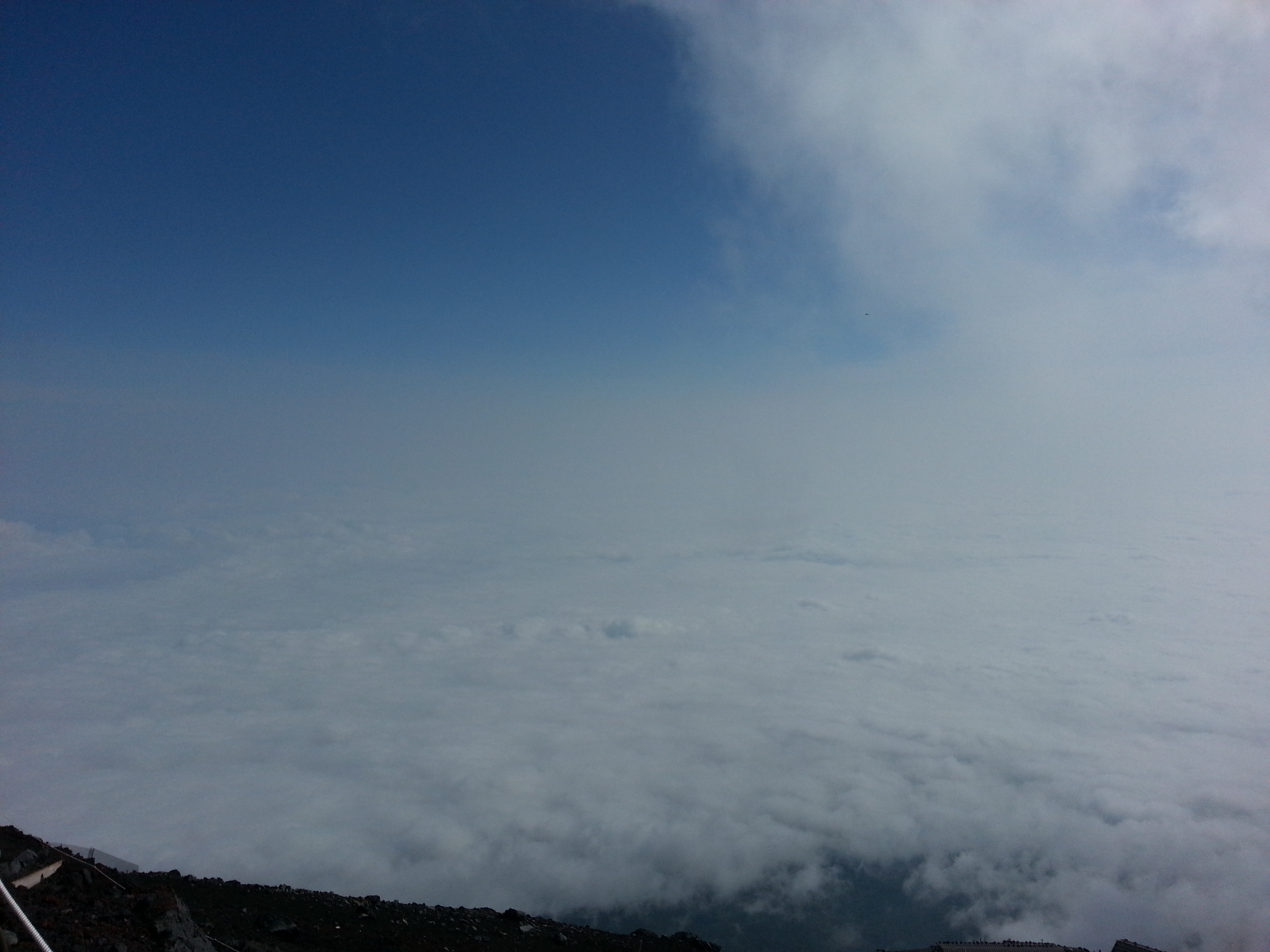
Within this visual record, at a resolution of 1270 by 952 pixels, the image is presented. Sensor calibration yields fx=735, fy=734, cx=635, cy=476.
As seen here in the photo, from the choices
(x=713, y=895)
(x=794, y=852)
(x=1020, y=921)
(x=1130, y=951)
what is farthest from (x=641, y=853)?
(x=1130, y=951)

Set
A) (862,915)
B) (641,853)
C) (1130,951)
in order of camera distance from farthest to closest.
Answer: (641,853) → (862,915) → (1130,951)

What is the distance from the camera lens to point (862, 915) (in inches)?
3027

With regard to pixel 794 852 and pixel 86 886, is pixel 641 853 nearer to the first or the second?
pixel 794 852

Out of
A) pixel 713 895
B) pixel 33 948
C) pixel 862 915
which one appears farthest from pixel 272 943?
pixel 862 915

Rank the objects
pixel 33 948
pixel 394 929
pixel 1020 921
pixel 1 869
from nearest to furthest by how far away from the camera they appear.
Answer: pixel 33 948 → pixel 1 869 → pixel 394 929 → pixel 1020 921

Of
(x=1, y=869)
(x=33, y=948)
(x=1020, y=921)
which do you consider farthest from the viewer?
(x=1020, y=921)

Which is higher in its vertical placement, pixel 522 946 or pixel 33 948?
pixel 33 948

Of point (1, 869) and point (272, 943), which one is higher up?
point (1, 869)

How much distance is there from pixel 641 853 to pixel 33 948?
246 ft

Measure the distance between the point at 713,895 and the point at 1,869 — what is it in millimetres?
70856

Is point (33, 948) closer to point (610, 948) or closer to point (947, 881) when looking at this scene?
point (610, 948)

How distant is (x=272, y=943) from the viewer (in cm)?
2669

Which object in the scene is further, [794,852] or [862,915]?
[794,852]

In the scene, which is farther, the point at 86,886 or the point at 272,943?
the point at 272,943
